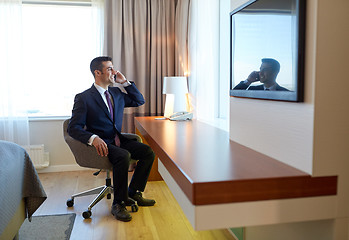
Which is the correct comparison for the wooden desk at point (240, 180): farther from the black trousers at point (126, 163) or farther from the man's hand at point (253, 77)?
the black trousers at point (126, 163)

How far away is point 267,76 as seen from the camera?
156 cm

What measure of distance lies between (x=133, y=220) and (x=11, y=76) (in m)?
2.51

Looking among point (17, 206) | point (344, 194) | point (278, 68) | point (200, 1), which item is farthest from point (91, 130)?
point (344, 194)

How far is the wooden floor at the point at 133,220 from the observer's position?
2.46m

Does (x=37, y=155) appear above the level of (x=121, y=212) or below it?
above

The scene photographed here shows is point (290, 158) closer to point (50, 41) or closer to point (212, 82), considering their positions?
point (212, 82)

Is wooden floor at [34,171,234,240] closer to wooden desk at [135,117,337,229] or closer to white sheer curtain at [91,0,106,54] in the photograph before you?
wooden desk at [135,117,337,229]

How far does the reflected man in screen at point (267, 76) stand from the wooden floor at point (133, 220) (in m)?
1.21

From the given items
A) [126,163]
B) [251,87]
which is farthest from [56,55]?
[251,87]

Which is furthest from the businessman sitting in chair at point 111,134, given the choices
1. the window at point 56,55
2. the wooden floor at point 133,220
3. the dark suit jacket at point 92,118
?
the window at point 56,55

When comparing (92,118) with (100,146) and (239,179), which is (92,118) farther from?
(239,179)

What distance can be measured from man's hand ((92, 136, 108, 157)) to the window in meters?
1.89

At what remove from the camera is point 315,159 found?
1261 mm

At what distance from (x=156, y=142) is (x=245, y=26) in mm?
839
